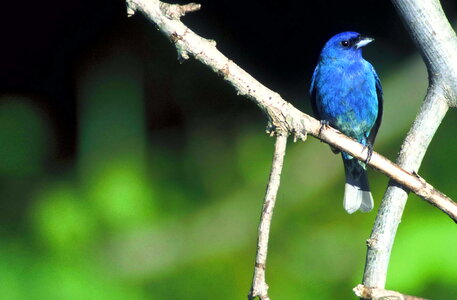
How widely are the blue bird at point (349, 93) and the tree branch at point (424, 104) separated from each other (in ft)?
4.79

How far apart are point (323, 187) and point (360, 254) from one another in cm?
38

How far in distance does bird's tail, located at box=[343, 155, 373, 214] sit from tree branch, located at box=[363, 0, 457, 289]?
4.02ft

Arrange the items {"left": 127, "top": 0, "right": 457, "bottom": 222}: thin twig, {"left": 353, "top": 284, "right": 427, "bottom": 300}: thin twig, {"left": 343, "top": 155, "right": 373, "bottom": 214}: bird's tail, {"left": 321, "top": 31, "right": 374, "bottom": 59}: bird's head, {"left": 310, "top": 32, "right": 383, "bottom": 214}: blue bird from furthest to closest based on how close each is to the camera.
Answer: {"left": 321, "top": 31, "right": 374, "bottom": 59}: bird's head < {"left": 310, "top": 32, "right": 383, "bottom": 214}: blue bird < {"left": 343, "top": 155, "right": 373, "bottom": 214}: bird's tail < {"left": 127, "top": 0, "right": 457, "bottom": 222}: thin twig < {"left": 353, "top": 284, "right": 427, "bottom": 300}: thin twig

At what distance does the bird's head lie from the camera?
360cm

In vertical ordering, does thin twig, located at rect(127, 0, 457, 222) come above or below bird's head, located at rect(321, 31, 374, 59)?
below

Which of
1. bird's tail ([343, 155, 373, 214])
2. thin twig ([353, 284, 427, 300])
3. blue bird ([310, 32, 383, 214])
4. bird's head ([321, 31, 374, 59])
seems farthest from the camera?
bird's head ([321, 31, 374, 59])

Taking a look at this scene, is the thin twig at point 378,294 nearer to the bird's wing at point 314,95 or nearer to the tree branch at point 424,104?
the tree branch at point 424,104

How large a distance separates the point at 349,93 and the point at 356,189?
1.68 ft

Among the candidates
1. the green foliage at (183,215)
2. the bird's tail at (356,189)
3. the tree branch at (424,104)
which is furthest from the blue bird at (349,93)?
the tree branch at (424,104)

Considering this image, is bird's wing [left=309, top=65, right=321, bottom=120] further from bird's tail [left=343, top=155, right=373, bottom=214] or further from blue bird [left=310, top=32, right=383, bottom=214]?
bird's tail [left=343, top=155, right=373, bottom=214]

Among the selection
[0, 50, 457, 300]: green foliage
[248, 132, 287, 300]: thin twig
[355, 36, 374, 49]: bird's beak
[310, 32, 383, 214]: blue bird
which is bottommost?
[248, 132, 287, 300]: thin twig

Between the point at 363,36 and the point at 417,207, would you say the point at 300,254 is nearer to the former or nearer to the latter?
the point at 417,207

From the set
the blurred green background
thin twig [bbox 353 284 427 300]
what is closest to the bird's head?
the blurred green background

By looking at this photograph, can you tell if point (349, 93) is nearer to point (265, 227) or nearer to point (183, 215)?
point (183, 215)
